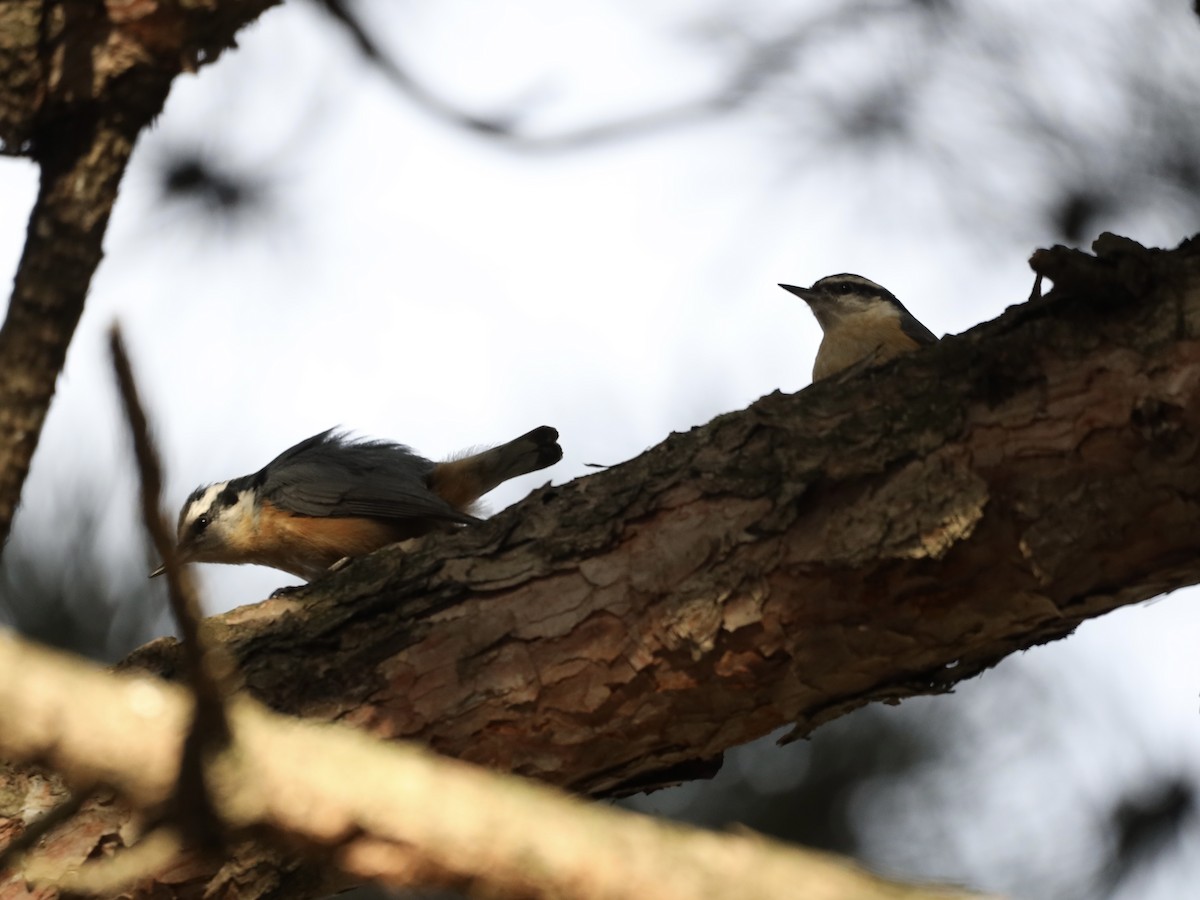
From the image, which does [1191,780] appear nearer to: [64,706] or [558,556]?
[558,556]

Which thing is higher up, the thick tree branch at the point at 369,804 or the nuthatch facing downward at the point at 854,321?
the nuthatch facing downward at the point at 854,321

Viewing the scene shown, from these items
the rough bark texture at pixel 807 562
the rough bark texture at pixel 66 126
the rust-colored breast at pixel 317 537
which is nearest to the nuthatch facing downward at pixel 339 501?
the rust-colored breast at pixel 317 537

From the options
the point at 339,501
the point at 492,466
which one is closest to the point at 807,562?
the point at 492,466

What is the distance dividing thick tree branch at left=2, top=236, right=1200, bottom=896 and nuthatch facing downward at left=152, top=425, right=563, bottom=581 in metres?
1.14

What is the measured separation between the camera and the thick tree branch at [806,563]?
2055mm

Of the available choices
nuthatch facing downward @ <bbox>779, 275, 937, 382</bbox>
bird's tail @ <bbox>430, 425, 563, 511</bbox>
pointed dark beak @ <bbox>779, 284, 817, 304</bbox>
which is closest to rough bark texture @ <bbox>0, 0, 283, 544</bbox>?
bird's tail @ <bbox>430, 425, 563, 511</bbox>

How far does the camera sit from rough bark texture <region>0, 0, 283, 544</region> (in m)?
1.68

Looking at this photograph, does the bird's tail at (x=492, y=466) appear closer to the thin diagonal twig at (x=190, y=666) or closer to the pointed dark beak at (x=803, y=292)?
the pointed dark beak at (x=803, y=292)

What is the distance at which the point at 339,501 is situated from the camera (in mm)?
3615

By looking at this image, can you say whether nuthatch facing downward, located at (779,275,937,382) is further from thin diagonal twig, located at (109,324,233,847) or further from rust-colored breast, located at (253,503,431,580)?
thin diagonal twig, located at (109,324,233,847)

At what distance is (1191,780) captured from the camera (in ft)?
11.9

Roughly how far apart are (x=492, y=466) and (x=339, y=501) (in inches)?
16.3

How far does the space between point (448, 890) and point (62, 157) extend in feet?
3.89

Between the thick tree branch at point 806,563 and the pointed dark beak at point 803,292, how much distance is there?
2088mm
